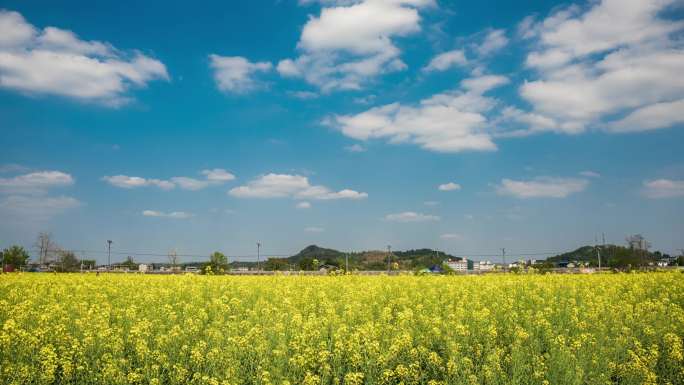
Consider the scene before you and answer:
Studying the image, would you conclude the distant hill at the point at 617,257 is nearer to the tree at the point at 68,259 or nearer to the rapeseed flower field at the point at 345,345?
the rapeseed flower field at the point at 345,345

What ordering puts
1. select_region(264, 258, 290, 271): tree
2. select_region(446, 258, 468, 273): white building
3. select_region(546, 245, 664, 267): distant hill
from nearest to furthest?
select_region(446, 258, 468, 273): white building < select_region(546, 245, 664, 267): distant hill < select_region(264, 258, 290, 271): tree

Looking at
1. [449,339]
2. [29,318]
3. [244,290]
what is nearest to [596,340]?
[449,339]

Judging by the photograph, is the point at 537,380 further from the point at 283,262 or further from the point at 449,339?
the point at 283,262

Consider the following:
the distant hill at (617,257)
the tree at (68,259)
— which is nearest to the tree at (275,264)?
the tree at (68,259)

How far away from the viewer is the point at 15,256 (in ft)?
161

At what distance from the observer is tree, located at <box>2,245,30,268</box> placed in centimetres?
4788

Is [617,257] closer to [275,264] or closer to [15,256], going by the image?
[275,264]

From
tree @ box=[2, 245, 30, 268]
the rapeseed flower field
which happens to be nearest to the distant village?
tree @ box=[2, 245, 30, 268]

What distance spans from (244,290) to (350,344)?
641cm

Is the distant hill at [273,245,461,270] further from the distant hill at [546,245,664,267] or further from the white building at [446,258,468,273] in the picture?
the distant hill at [546,245,664,267]

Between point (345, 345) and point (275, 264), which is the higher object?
point (275, 264)

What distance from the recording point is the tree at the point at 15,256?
157 ft

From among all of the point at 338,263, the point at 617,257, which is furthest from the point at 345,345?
the point at 617,257

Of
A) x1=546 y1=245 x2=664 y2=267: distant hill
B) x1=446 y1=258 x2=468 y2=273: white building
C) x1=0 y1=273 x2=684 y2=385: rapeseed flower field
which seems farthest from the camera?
x1=546 y1=245 x2=664 y2=267: distant hill
